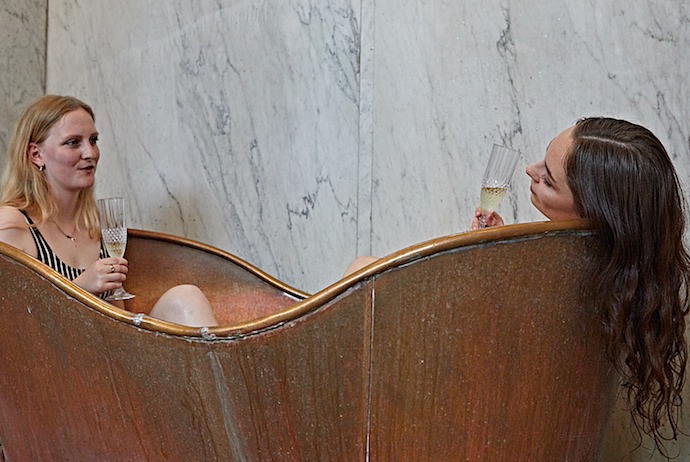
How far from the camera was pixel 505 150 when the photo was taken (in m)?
1.62

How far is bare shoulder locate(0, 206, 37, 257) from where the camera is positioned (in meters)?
2.09

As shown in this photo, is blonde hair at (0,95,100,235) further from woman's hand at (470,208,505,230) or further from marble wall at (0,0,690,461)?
woman's hand at (470,208,505,230)

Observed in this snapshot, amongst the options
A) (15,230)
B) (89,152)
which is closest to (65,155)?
(89,152)

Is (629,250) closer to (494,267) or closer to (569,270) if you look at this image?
(569,270)

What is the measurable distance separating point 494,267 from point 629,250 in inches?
8.9

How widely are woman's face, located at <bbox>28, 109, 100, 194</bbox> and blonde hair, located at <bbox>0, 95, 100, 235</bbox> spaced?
0.05ft

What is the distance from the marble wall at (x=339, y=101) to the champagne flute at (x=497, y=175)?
58 centimetres

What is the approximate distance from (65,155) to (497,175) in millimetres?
1179

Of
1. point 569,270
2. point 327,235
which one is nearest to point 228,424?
point 569,270

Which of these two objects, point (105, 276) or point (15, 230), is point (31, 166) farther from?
point (105, 276)

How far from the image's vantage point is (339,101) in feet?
8.50

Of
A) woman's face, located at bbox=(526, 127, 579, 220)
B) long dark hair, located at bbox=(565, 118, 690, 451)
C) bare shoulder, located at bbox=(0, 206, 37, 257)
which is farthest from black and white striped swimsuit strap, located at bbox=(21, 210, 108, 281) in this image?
long dark hair, located at bbox=(565, 118, 690, 451)

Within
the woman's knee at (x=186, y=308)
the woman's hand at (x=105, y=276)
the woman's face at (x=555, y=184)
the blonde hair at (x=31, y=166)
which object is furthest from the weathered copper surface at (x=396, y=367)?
the blonde hair at (x=31, y=166)

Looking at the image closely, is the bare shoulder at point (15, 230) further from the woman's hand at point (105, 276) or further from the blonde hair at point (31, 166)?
the woman's hand at point (105, 276)
